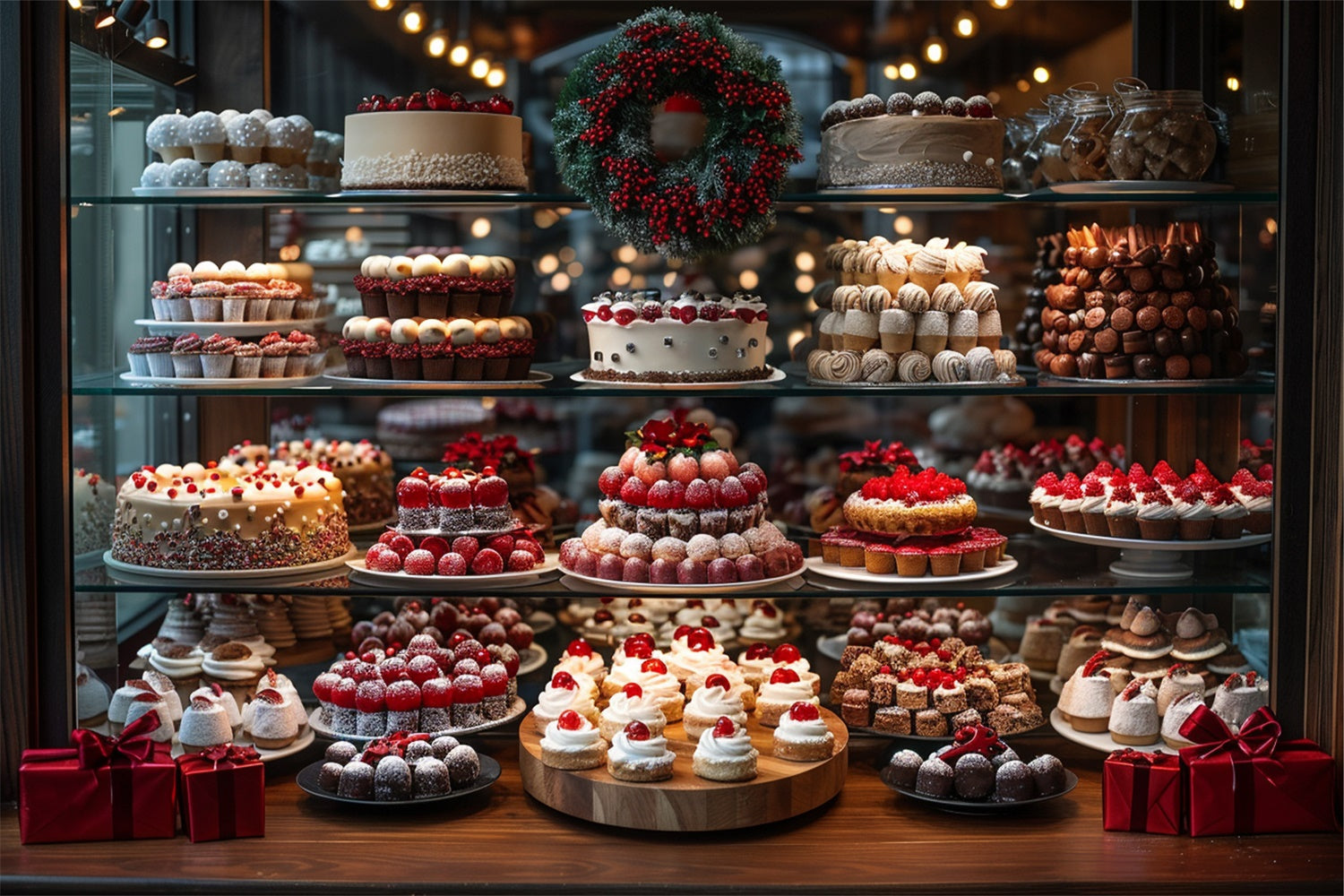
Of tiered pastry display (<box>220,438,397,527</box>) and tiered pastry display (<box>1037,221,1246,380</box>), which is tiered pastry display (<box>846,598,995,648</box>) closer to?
tiered pastry display (<box>1037,221,1246,380</box>)

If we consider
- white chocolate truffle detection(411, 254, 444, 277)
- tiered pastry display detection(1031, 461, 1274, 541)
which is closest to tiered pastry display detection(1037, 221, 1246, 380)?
tiered pastry display detection(1031, 461, 1274, 541)

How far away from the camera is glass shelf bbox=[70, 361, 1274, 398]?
3889 mm

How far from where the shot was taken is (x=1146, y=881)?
11.3 feet

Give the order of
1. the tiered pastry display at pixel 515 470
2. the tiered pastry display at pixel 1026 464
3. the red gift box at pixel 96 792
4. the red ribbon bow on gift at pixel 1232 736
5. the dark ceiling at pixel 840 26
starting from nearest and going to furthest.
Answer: the red gift box at pixel 96 792 < the red ribbon bow on gift at pixel 1232 736 < the tiered pastry display at pixel 515 470 < the dark ceiling at pixel 840 26 < the tiered pastry display at pixel 1026 464

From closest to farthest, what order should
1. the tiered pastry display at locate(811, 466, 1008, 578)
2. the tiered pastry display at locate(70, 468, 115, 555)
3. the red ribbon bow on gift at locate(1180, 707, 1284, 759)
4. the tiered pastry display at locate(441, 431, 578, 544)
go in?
1. the red ribbon bow on gift at locate(1180, 707, 1284, 759)
2. the tiered pastry display at locate(70, 468, 115, 555)
3. the tiered pastry display at locate(811, 466, 1008, 578)
4. the tiered pastry display at locate(441, 431, 578, 544)

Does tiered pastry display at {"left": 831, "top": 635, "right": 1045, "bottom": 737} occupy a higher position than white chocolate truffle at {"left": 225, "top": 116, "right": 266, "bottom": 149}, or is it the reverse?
white chocolate truffle at {"left": 225, "top": 116, "right": 266, "bottom": 149}

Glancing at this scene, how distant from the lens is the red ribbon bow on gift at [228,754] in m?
3.66

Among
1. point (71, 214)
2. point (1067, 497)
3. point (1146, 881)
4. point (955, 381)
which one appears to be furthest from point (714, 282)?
point (1146, 881)

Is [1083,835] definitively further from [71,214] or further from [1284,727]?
[71,214]

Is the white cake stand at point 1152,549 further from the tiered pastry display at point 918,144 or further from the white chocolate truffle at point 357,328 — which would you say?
the white chocolate truffle at point 357,328

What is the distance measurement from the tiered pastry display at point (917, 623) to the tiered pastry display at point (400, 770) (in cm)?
141

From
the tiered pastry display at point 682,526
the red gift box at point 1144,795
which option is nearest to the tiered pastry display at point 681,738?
the tiered pastry display at point 682,526

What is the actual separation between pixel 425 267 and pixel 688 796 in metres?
1.74

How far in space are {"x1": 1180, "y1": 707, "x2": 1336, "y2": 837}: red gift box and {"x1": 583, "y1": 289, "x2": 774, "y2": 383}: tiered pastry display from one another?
65.3 inches
